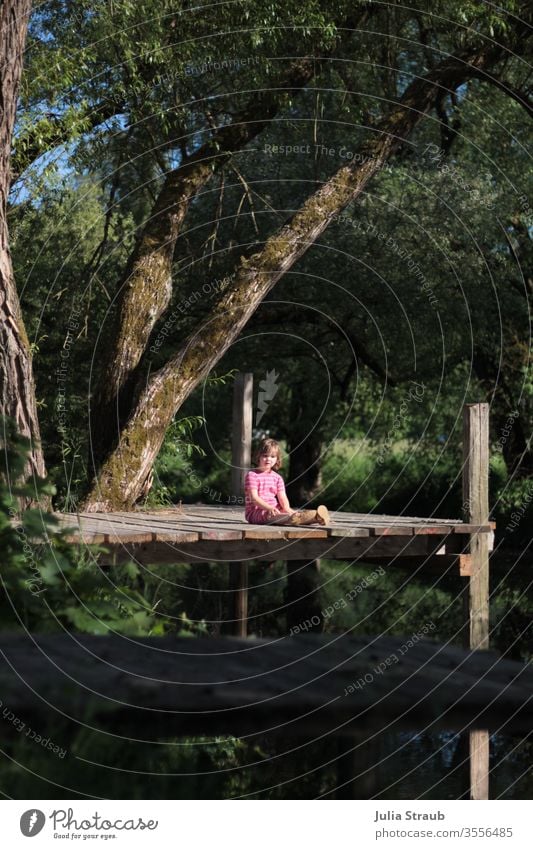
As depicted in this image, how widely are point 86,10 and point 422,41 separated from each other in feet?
20.6

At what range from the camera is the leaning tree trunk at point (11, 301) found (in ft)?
24.3

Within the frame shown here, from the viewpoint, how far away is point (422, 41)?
56.6 ft

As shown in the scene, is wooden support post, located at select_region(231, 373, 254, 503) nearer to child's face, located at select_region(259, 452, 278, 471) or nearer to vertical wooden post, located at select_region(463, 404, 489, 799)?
child's face, located at select_region(259, 452, 278, 471)

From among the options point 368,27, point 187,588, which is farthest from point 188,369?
point 187,588

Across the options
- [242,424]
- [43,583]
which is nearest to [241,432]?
[242,424]

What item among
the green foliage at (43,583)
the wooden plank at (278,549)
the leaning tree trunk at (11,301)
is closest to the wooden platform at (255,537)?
the wooden plank at (278,549)

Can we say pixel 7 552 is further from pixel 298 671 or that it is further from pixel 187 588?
pixel 187 588

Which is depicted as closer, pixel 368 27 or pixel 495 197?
pixel 368 27

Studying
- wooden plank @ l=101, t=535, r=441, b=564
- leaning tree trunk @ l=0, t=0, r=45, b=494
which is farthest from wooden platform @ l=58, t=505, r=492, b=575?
leaning tree trunk @ l=0, t=0, r=45, b=494

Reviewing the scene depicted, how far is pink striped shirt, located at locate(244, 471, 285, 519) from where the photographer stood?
998 centimetres

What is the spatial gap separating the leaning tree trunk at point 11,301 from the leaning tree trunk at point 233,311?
3.40 m

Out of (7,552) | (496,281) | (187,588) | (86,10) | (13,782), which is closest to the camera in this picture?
(13,782)

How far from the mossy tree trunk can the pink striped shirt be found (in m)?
2.05

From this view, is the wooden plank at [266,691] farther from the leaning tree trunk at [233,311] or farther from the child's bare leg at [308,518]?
the leaning tree trunk at [233,311]
